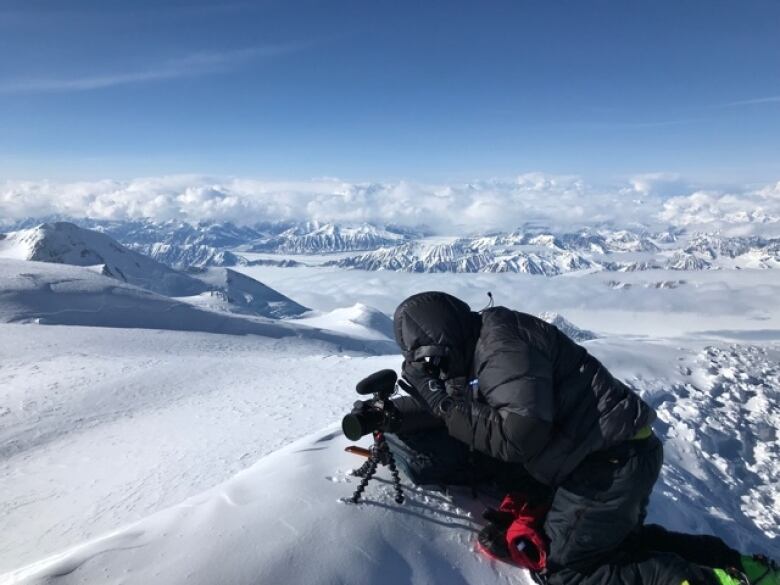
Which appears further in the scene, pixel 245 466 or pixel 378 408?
pixel 245 466

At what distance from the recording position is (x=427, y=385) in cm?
413

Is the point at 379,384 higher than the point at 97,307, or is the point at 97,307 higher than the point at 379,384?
the point at 379,384

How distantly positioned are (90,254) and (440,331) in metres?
171

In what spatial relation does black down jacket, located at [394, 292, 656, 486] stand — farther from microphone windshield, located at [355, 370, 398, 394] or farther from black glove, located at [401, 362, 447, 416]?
microphone windshield, located at [355, 370, 398, 394]

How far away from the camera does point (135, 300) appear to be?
Answer: 114 ft

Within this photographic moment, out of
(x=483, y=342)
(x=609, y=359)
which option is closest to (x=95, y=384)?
(x=483, y=342)

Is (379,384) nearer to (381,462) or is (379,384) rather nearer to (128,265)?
(381,462)

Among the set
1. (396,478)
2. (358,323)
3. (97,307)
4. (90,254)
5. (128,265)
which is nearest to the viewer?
(396,478)

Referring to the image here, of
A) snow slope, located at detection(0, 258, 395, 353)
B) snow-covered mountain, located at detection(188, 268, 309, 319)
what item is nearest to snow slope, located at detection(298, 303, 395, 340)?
snow slope, located at detection(0, 258, 395, 353)

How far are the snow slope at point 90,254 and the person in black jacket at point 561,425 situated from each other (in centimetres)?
13125

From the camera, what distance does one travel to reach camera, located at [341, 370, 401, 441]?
445 cm

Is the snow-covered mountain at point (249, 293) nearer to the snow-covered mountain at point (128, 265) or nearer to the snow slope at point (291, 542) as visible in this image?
the snow-covered mountain at point (128, 265)

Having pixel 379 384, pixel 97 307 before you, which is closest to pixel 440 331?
pixel 379 384

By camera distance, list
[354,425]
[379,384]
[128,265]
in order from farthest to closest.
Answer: [128,265] < [379,384] < [354,425]
